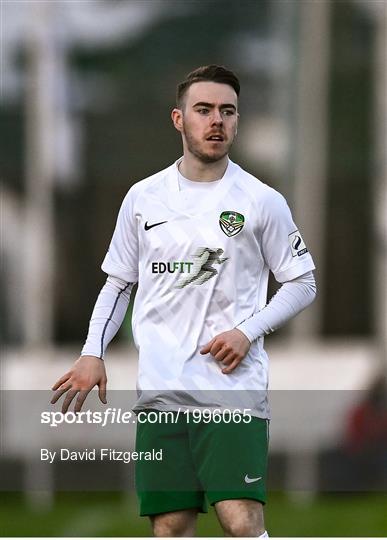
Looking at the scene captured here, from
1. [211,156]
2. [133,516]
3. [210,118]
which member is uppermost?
[210,118]

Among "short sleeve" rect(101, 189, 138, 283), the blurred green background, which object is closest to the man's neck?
"short sleeve" rect(101, 189, 138, 283)

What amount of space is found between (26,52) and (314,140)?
3.29 meters

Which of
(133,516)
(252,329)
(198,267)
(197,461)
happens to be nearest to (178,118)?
(198,267)

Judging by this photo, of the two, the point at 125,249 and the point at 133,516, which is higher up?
the point at 125,249

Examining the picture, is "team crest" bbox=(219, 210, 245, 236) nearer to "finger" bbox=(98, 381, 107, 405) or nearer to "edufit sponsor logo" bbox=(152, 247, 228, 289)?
"edufit sponsor logo" bbox=(152, 247, 228, 289)

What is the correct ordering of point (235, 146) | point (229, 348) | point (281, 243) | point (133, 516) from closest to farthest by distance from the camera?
1. point (229, 348)
2. point (281, 243)
3. point (235, 146)
4. point (133, 516)

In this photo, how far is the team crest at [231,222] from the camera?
5.08 m

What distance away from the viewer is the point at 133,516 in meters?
14.8

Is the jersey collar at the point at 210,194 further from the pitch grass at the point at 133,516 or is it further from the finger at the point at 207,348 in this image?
the pitch grass at the point at 133,516

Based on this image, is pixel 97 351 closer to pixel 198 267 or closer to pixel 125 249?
pixel 125 249

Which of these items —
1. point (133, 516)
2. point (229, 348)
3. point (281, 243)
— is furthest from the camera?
point (133, 516)

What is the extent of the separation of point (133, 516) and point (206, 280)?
10122 millimetres

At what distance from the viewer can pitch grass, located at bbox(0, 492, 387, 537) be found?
13.4m

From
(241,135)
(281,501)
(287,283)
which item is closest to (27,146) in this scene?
(241,135)
